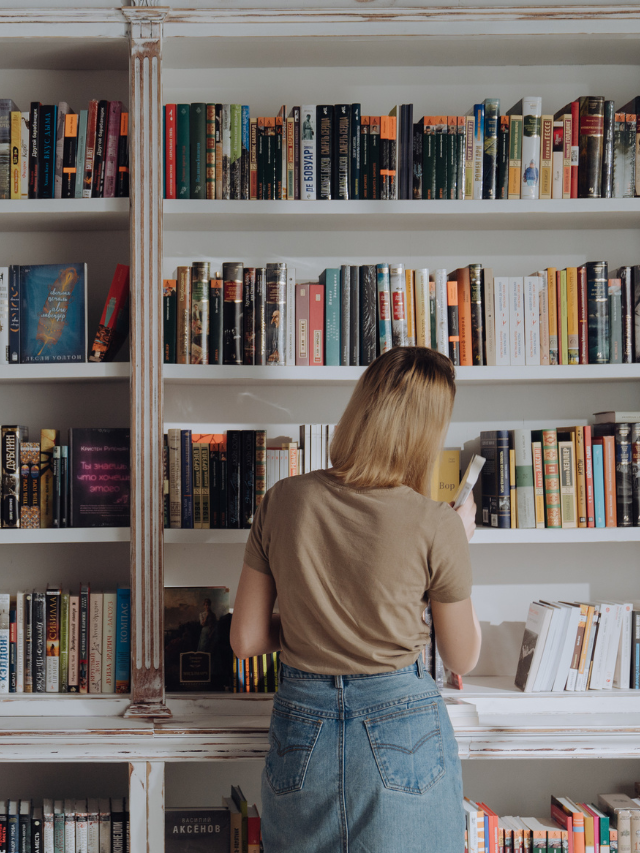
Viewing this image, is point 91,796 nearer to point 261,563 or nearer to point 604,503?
point 261,563

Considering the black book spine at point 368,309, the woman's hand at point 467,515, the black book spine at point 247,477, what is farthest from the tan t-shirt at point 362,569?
the black book spine at point 368,309

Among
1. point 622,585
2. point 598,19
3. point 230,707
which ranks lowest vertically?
point 230,707

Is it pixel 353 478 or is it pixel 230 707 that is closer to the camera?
pixel 353 478

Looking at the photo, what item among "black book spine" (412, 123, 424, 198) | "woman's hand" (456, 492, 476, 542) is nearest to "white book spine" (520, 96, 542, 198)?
"black book spine" (412, 123, 424, 198)

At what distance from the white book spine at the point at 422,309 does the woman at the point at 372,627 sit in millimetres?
572

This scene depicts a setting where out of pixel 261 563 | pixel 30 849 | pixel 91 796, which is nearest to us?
pixel 261 563

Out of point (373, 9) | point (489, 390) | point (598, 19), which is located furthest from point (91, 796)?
point (598, 19)

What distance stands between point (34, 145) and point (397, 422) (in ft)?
4.33

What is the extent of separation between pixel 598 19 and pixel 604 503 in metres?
1.31

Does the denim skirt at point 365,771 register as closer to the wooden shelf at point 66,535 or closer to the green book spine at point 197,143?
the wooden shelf at point 66,535

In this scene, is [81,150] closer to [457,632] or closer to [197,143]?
[197,143]

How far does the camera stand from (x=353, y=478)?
3.86 feet

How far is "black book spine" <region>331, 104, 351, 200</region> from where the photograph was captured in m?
1.77

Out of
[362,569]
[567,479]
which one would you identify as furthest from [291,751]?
[567,479]
